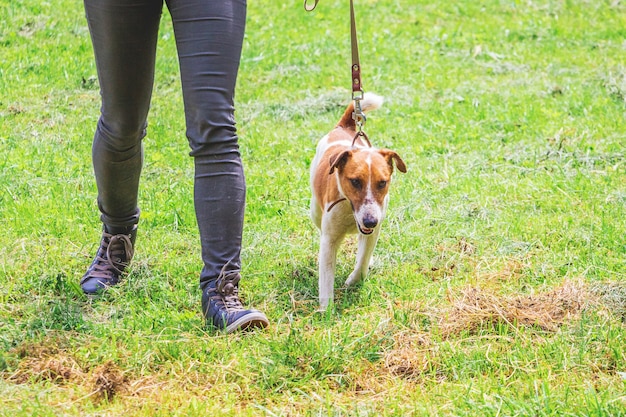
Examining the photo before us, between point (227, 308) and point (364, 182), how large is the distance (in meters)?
0.92

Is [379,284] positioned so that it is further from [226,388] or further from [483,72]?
[483,72]

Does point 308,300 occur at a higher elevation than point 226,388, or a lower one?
lower

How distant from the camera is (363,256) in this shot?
4250 millimetres

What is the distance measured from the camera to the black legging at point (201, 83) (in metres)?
3.29

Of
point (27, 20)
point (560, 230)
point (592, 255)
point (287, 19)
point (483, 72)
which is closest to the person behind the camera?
point (592, 255)

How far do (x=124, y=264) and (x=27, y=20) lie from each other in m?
6.50

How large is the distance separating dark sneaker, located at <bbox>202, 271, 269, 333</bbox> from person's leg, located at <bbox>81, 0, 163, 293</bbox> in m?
0.82

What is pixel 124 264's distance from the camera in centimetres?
423

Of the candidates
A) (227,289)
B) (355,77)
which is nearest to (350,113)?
(355,77)

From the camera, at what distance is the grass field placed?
304 cm

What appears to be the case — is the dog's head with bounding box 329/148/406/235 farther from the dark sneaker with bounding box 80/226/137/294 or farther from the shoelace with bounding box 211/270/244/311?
the dark sneaker with bounding box 80/226/137/294

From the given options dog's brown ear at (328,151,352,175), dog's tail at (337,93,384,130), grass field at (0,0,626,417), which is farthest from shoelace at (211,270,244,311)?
dog's tail at (337,93,384,130)

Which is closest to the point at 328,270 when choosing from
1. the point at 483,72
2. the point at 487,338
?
the point at 487,338

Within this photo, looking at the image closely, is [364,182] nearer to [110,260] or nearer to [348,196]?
[348,196]
